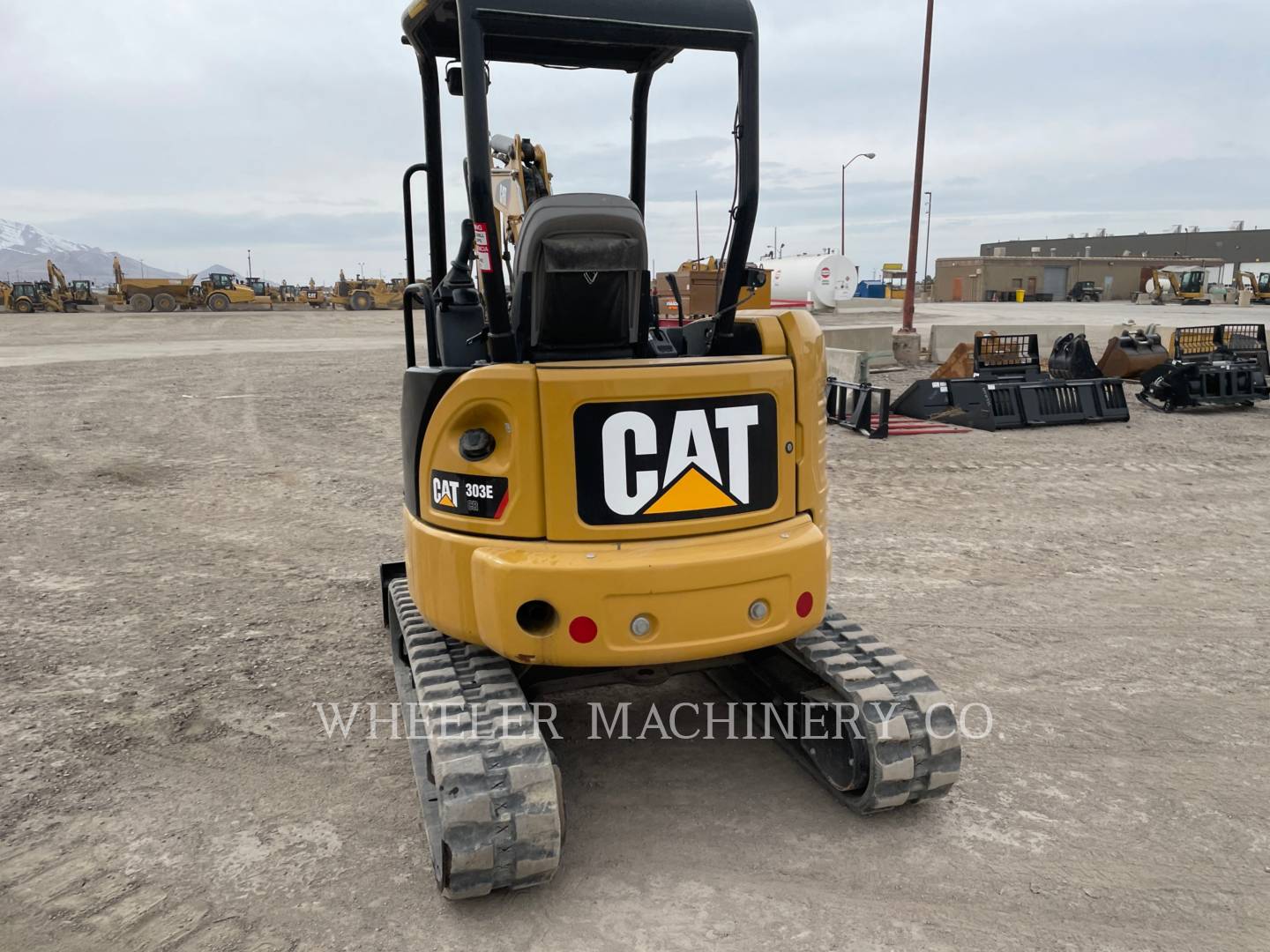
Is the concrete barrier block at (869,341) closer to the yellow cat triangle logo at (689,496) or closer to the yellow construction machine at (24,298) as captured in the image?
the yellow cat triangle logo at (689,496)

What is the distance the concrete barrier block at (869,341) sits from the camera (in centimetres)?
1978

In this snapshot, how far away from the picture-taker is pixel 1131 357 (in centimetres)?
1622

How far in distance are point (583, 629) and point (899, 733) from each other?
122cm

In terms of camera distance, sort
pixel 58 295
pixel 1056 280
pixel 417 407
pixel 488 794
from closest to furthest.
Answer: pixel 488 794
pixel 417 407
pixel 58 295
pixel 1056 280

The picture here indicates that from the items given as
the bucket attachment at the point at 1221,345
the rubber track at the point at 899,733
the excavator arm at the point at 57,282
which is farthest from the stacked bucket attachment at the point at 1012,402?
the excavator arm at the point at 57,282

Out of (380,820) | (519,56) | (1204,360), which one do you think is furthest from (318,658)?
(1204,360)

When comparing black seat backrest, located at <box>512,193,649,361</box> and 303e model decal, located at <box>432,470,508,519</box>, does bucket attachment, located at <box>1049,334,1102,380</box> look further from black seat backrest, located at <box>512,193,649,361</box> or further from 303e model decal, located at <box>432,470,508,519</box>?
303e model decal, located at <box>432,470,508,519</box>

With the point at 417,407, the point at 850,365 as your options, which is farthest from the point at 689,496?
the point at 850,365

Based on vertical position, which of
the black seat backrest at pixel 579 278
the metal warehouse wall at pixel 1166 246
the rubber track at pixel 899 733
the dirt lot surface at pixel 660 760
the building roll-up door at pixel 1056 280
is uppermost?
the metal warehouse wall at pixel 1166 246

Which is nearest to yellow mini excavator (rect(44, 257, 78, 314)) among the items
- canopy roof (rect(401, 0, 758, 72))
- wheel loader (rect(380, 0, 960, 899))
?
canopy roof (rect(401, 0, 758, 72))

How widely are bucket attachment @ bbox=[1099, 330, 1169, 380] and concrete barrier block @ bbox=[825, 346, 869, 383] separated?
470cm

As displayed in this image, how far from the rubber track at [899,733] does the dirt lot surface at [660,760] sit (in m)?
0.18

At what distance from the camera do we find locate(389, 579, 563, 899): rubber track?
2920 mm

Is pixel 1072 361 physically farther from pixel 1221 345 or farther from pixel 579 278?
pixel 579 278
